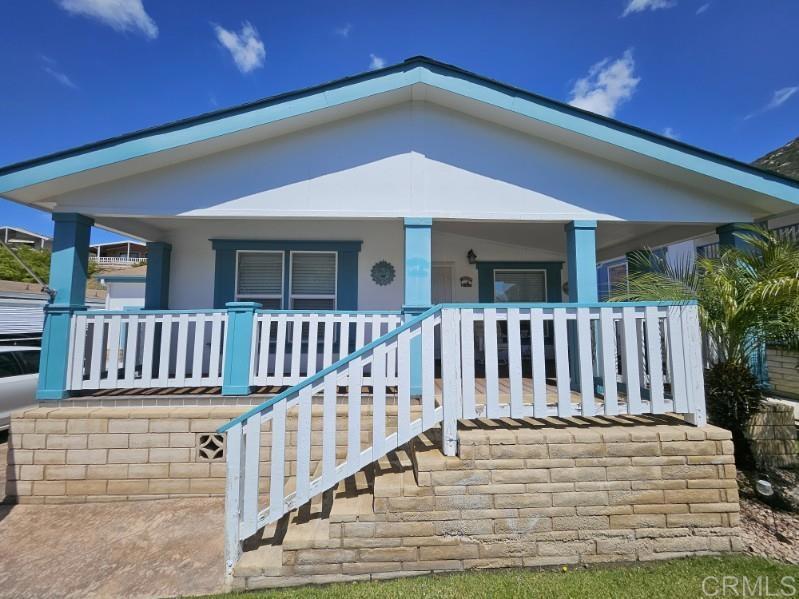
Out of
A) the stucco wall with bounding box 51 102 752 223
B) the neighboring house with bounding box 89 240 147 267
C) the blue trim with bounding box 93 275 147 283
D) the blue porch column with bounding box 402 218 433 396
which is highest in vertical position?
the neighboring house with bounding box 89 240 147 267

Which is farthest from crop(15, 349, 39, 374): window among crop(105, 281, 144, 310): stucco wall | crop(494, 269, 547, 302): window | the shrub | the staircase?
the shrub

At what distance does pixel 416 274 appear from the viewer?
4391 millimetres

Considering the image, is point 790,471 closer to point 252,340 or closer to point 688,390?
point 688,390

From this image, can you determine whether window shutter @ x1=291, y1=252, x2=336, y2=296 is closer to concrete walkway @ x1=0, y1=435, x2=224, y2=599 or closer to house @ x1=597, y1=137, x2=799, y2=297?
concrete walkway @ x1=0, y1=435, x2=224, y2=599

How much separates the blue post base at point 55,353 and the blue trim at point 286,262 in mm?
2139

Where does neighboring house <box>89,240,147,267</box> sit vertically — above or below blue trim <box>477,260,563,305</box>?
above

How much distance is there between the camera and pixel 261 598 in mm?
2289

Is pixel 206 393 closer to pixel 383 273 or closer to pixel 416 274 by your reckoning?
pixel 416 274

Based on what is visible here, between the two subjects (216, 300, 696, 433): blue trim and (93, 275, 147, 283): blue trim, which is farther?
(93, 275, 147, 283): blue trim

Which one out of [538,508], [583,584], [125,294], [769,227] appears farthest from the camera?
[125,294]

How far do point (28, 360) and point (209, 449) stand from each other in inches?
185

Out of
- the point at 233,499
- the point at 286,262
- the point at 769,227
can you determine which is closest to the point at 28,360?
the point at 286,262

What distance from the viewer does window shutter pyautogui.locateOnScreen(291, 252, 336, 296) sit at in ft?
20.3

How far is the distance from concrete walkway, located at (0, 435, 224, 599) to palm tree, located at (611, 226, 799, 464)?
5.03 meters
